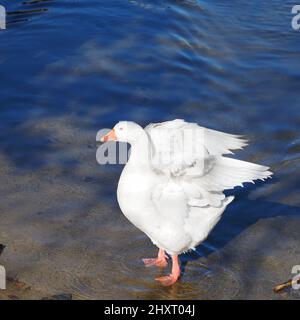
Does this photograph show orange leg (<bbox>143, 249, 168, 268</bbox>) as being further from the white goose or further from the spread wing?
the spread wing

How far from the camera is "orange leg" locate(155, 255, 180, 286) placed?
6148 mm

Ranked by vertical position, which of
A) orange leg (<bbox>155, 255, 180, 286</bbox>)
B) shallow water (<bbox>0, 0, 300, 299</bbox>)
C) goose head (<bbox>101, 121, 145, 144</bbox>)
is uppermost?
goose head (<bbox>101, 121, 145, 144</bbox>)

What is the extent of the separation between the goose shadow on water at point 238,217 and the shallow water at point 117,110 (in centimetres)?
1

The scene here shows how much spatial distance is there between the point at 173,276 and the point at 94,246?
2.94 ft

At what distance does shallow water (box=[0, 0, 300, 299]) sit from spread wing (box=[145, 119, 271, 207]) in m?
0.97

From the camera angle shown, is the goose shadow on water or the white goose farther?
the goose shadow on water

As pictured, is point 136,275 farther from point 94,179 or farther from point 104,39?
point 104,39

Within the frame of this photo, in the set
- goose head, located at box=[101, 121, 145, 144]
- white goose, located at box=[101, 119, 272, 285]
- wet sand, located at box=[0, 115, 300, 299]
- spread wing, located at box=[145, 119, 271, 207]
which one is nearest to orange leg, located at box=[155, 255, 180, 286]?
wet sand, located at box=[0, 115, 300, 299]

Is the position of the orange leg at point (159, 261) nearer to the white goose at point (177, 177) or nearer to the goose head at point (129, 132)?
the white goose at point (177, 177)

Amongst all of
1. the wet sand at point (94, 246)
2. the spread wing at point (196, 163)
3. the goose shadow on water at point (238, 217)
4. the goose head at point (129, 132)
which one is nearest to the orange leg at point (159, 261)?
the wet sand at point (94, 246)

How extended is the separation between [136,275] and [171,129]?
150cm

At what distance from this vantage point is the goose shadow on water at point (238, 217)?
6609 millimetres

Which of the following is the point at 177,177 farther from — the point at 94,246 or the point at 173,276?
the point at 94,246

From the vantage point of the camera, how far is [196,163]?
5617 millimetres
